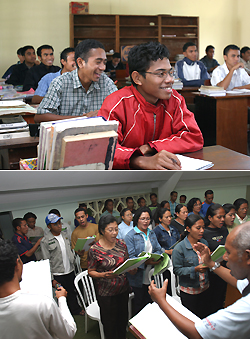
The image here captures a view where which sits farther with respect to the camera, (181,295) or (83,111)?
(83,111)

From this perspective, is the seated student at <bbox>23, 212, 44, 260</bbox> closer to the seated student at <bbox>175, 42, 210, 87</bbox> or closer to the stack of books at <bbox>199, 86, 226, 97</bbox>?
the stack of books at <bbox>199, 86, 226, 97</bbox>

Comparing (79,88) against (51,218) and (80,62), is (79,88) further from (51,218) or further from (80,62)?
(51,218)

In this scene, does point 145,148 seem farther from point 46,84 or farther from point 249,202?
point 46,84

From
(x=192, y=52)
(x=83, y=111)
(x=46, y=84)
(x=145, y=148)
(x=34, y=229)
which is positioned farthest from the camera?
(x=192, y=52)

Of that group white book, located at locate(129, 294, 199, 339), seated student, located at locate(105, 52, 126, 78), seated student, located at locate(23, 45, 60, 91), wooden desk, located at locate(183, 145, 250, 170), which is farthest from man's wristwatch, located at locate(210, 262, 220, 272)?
seated student, located at locate(105, 52, 126, 78)

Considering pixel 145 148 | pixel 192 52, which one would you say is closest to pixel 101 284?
pixel 145 148

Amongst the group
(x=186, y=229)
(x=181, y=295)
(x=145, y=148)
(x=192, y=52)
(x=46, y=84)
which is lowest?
(x=181, y=295)

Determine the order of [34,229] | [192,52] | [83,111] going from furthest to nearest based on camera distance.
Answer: [192,52], [83,111], [34,229]

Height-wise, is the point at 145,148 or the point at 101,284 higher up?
the point at 145,148

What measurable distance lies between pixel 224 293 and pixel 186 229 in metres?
0.18

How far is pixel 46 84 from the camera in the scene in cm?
345

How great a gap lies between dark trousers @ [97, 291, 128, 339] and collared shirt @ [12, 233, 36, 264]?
0.22 m

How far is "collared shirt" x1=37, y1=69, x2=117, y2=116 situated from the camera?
240 cm

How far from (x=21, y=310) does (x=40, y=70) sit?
4378 millimetres
